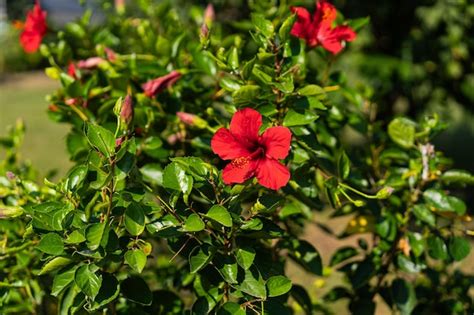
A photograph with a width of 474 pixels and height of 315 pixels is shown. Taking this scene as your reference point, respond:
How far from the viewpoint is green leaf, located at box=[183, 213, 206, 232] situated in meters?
1.19

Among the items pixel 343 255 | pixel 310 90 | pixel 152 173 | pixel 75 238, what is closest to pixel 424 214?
pixel 343 255

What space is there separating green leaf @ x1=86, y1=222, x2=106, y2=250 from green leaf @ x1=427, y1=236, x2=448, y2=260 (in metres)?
0.98

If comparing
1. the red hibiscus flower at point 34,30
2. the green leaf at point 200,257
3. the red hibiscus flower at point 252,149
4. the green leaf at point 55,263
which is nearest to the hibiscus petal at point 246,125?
Result: the red hibiscus flower at point 252,149

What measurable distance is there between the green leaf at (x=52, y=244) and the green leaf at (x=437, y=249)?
104 cm

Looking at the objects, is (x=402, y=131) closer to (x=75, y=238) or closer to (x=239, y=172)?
(x=239, y=172)

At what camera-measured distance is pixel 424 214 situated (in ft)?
5.54

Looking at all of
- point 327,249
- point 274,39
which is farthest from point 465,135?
point 274,39

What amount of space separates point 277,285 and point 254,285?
0.18 ft

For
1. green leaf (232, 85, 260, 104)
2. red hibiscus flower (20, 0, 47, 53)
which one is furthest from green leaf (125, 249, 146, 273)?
red hibiscus flower (20, 0, 47, 53)

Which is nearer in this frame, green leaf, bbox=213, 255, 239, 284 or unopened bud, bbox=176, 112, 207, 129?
green leaf, bbox=213, 255, 239, 284

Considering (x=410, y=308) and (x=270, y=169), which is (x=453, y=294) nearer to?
(x=410, y=308)

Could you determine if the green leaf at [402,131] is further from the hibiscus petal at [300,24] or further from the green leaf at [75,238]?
the green leaf at [75,238]

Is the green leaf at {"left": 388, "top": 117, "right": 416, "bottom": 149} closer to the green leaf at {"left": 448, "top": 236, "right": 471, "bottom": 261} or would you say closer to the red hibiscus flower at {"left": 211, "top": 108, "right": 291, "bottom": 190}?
the green leaf at {"left": 448, "top": 236, "right": 471, "bottom": 261}

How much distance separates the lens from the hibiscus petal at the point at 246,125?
1.25 meters
